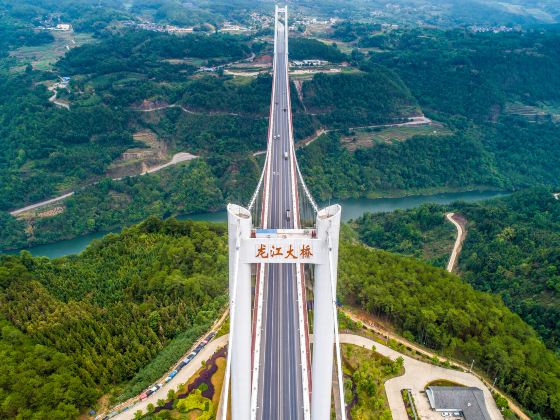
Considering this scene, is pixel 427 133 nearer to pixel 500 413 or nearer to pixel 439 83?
pixel 439 83

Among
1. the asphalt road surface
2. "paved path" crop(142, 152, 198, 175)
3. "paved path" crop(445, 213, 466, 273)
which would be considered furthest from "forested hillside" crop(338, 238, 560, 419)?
"paved path" crop(142, 152, 198, 175)

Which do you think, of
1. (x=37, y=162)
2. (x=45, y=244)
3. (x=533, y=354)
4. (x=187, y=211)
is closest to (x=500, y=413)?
(x=533, y=354)

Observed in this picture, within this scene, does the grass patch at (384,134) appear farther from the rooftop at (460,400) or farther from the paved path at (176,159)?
the rooftop at (460,400)

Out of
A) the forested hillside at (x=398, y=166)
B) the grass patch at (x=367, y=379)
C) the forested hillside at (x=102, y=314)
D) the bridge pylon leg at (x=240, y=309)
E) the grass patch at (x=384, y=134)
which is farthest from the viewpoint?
the grass patch at (x=384, y=134)

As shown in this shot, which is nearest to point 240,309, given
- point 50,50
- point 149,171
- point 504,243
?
point 504,243

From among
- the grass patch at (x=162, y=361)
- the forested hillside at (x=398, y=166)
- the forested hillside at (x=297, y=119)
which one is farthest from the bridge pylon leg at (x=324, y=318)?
the forested hillside at (x=398, y=166)

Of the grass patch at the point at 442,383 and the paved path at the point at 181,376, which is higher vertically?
the paved path at the point at 181,376

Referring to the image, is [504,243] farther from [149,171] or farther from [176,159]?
[149,171]
